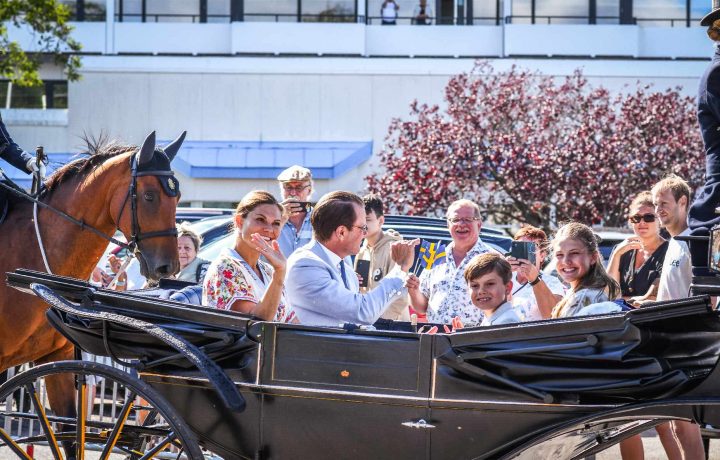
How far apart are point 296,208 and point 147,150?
197 centimetres

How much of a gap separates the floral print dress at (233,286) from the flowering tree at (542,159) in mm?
12582

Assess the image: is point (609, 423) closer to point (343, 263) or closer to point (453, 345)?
point (453, 345)

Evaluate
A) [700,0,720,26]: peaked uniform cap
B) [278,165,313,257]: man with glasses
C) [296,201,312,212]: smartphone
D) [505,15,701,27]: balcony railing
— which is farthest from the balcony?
[700,0,720,26]: peaked uniform cap

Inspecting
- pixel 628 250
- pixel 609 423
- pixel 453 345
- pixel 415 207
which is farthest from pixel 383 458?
pixel 415 207

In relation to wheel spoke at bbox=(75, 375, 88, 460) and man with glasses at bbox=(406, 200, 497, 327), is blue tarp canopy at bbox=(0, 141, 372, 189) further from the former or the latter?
wheel spoke at bbox=(75, 375, 88, 460)

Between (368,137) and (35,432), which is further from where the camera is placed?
(368,137)

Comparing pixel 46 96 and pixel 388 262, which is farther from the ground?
pixel 46 96

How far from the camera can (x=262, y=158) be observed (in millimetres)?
24078

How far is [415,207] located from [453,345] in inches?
551

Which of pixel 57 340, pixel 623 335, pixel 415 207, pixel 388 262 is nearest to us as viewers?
pixel 623 335

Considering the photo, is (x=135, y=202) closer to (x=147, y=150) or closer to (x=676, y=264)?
(x=147, y=150)

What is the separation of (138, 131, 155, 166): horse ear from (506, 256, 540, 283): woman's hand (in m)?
2.15

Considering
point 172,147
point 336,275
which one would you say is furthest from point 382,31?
point 336,275

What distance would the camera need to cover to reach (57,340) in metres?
6.35
